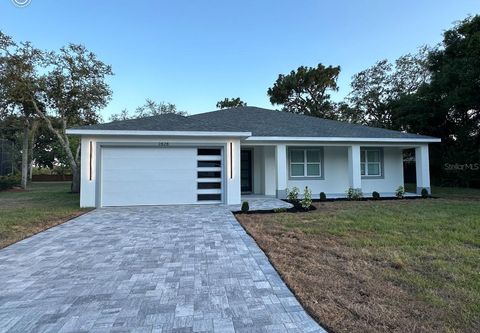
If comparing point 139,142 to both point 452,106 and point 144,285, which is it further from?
point 452,106

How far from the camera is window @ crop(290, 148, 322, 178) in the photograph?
Result: 14094mm

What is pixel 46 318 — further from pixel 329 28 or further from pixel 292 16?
pixel 329 28

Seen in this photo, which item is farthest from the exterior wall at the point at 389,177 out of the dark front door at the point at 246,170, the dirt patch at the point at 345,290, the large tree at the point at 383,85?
the large tree at the point at 383,85

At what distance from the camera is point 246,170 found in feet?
49.1

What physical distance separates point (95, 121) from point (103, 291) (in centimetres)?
1973

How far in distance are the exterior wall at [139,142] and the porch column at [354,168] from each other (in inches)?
216

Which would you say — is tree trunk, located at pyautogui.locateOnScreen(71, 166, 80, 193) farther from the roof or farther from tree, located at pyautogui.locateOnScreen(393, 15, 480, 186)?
tree, located at pyautogui.locateOnScreen(393, 15, 480, 186)

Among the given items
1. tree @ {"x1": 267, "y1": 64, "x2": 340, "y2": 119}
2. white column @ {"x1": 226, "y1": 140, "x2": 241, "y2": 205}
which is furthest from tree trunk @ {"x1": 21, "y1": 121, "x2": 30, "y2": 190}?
tree @ {"x1": 267, "y1": 64, "x2": 340, "y2": 119}

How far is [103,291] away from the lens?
3357mm

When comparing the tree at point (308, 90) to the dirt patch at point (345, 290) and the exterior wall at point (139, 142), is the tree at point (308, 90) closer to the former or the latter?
the exterior wall at point (139, 142)

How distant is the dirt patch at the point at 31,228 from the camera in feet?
18.8

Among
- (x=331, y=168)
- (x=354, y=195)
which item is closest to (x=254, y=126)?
(x=331, y=168)
